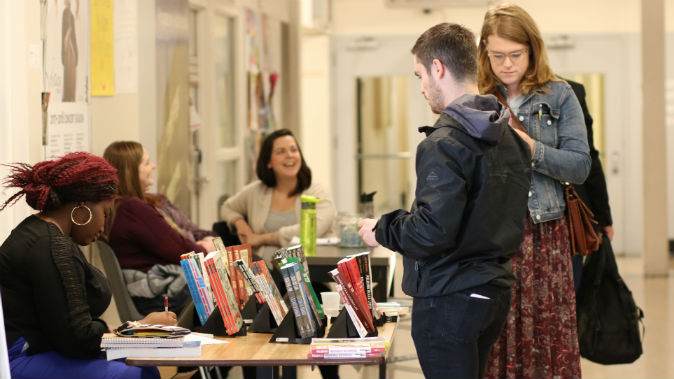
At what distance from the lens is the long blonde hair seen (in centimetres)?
339

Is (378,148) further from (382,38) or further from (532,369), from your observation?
(532,369)

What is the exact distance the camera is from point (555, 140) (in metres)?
3.46

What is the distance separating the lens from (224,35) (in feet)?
23.7

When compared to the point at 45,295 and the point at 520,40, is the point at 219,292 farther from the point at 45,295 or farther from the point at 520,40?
the point at 520,40

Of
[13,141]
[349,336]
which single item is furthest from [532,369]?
[13,141]

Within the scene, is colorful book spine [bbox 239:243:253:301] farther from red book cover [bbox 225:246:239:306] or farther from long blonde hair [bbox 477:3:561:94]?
long blonde hair [bbox 477:3:561:94]

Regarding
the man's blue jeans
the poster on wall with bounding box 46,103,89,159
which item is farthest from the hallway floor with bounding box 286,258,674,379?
the man's blue jeans

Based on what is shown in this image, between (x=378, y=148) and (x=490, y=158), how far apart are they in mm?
8060

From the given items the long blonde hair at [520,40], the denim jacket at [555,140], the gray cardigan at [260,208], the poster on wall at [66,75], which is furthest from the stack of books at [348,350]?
the gray cardigan at [260,208]

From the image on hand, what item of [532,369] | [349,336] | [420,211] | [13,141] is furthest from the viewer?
[13,141]

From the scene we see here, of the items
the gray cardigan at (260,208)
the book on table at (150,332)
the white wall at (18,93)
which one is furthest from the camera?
the gray cardigan at (260,208)

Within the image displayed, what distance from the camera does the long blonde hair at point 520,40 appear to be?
3395 millimetres

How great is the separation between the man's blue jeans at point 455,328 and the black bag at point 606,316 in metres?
1.64

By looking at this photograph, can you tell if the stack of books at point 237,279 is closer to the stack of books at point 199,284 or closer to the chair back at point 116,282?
the stack of books at point 199,284
